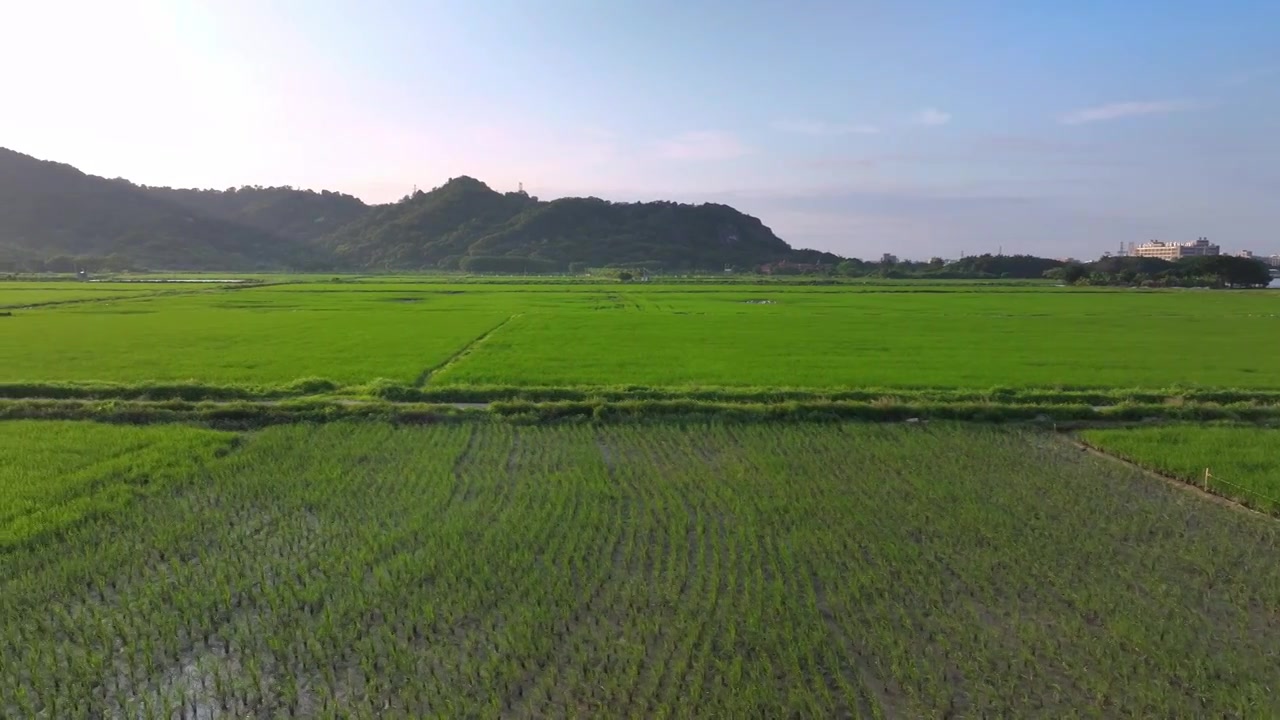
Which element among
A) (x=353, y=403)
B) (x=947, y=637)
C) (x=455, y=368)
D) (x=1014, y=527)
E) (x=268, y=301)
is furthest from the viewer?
(x=268, y=301)

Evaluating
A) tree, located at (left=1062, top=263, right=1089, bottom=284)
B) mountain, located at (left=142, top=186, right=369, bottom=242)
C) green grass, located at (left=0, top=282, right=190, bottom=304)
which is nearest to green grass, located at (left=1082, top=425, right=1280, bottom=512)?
green grass, located at (left=0, top=282, right=190, bottom=304)

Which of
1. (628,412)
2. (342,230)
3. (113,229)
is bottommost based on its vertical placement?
(628,412)

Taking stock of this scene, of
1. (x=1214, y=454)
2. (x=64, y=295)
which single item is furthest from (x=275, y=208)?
(x=1214, y=454)

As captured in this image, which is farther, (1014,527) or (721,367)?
(721,367)

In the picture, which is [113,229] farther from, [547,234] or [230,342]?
[230,342]

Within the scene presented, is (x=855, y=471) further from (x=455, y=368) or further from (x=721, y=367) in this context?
(x=455, y=368)

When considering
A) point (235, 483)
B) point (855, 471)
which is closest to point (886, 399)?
point (855, 471)

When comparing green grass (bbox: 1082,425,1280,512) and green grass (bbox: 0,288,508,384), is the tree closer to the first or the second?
green grass (bbox: 0,288,508,384)
